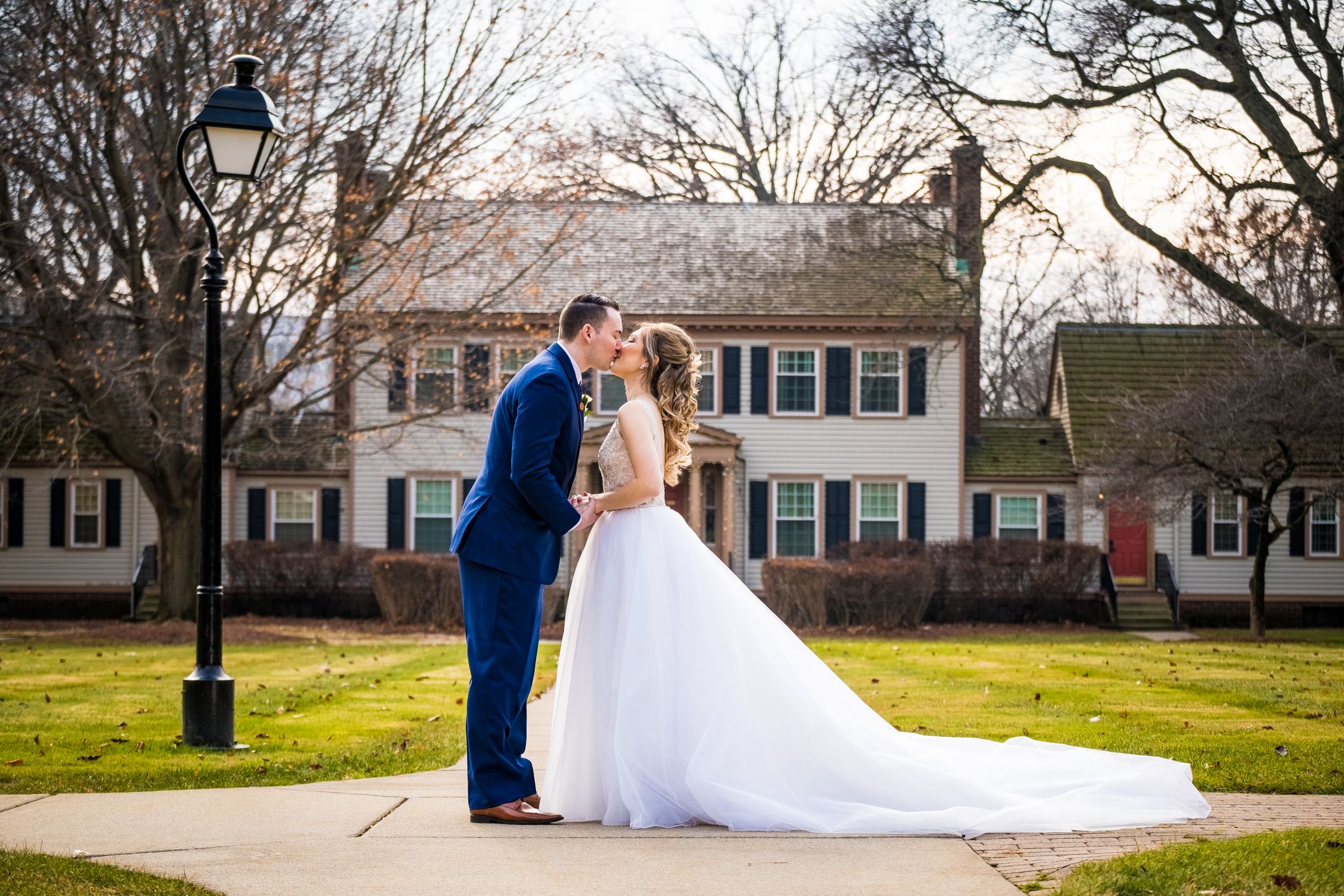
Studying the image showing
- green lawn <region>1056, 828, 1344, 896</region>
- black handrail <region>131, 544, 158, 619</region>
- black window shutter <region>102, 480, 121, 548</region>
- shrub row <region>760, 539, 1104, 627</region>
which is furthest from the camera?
black window shutter <region>102, 480, 121, 548</region>

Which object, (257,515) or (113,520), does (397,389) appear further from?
(113,520)

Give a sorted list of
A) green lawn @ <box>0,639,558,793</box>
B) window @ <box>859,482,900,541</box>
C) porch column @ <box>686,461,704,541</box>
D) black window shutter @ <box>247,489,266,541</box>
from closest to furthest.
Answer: green lawn @ <box>0,639,558,793</box>
porch column @ <box>686,461,704,541</box>
window @ <box>859,482,900,541</box>
black window shutter @ <box>247,489,266,541</box>

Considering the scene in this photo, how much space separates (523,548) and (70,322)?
1611 centimetres

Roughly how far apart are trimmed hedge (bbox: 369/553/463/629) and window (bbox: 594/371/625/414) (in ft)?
18.1

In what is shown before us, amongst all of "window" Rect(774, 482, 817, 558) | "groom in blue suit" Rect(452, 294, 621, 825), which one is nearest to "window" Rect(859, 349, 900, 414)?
"window" Rect(774, 482, 817, 558)

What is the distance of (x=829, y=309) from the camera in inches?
1134

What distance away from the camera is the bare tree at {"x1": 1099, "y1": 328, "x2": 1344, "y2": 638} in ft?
63.7

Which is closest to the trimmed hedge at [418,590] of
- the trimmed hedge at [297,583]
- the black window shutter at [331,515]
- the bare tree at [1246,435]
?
the trimmed hedge at [297,583]

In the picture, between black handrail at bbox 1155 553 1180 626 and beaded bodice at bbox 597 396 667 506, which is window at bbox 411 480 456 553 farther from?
beaded bodice at bbox 597 396 667 506

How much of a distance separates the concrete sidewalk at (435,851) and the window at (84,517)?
25.3 m

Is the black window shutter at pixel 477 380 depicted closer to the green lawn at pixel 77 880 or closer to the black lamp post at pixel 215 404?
the black lamp post at pixel 215 404

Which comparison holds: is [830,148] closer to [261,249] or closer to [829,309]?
[829,309]

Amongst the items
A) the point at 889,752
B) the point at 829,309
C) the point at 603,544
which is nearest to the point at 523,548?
the point at 603,544

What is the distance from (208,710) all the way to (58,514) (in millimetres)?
23698
